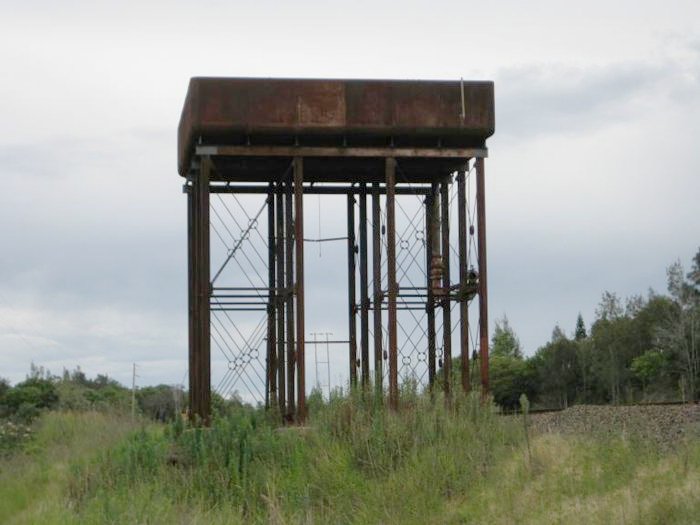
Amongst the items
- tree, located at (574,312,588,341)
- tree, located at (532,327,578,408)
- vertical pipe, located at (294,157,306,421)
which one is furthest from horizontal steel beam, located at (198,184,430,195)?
tree, located at (574,312,588,341)

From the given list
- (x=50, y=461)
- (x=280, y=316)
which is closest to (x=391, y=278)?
(x=280, y=316)

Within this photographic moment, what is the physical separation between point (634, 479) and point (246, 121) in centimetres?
1115

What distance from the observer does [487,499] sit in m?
18.8

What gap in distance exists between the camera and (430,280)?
27.1 meters

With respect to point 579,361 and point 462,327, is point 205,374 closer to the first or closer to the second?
point 462,327

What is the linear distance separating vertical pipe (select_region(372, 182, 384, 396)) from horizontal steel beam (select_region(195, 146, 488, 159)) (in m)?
2.87

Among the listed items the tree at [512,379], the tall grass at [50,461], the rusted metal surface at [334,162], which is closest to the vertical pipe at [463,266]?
the rusted metal surface at [334,162]

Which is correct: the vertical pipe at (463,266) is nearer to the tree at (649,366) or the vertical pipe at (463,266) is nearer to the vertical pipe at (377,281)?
the vertical pipe at (377,281)

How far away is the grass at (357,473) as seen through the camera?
57.1 feet

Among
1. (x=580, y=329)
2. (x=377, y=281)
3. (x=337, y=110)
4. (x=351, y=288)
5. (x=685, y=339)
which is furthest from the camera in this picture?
(x=580, y=329)

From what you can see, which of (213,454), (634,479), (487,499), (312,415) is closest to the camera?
(634,479)

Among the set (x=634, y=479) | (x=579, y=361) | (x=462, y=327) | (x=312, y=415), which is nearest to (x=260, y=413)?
(x=312, y=415)

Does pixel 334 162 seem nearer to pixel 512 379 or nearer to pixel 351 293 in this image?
pixel 351 293

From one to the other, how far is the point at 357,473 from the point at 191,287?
320 inches
